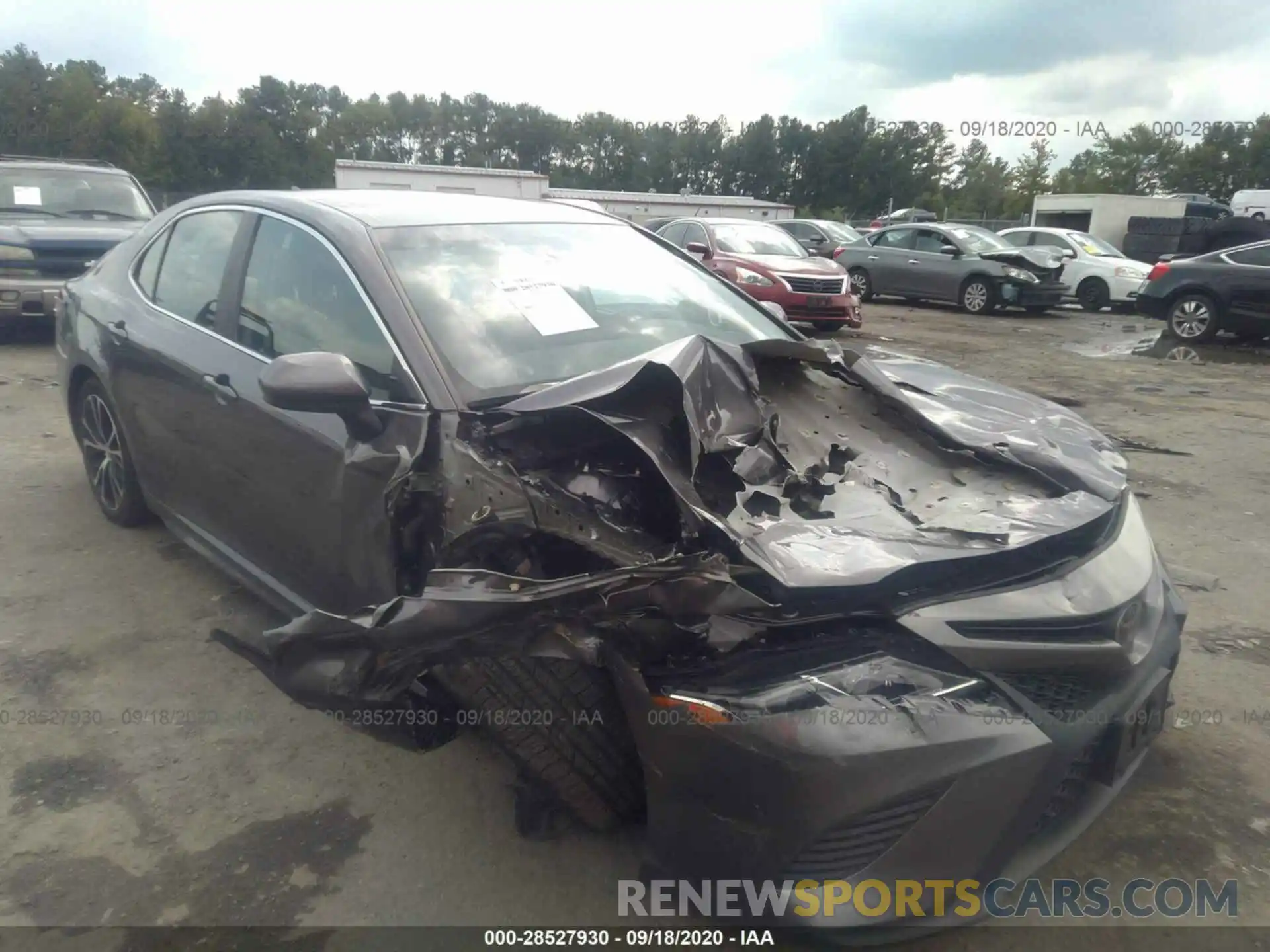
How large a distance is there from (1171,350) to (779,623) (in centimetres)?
1215

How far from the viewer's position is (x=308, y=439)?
9.04ft

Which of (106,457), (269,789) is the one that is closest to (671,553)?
(269,789)

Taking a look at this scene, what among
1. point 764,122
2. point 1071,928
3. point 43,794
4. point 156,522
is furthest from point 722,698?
point 764,122

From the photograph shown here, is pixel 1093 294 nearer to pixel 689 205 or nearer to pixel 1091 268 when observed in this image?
pixel 1091 268

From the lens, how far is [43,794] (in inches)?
107

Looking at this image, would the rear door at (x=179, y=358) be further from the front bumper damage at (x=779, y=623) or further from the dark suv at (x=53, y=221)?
the dark suv at (x=53, y=221)

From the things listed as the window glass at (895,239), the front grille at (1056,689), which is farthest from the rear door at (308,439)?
the window glass at (895,239)

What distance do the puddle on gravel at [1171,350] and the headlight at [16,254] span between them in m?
11.7

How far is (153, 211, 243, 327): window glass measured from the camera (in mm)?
3482

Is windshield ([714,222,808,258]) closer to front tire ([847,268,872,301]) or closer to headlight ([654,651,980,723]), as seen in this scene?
front tire ([847,268,872,301])

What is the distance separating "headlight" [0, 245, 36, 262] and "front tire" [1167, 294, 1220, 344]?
13469 mm

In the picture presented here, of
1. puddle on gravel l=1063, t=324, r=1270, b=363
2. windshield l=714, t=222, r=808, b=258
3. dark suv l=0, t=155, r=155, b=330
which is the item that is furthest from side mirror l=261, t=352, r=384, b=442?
puddle on gravel l=1063, t=324, r=1270, b=363

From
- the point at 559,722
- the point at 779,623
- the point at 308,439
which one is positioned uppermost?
the point at 308,439

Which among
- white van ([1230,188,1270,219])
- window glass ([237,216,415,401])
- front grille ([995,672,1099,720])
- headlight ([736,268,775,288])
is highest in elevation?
white van ([1230,188,1270,219])
